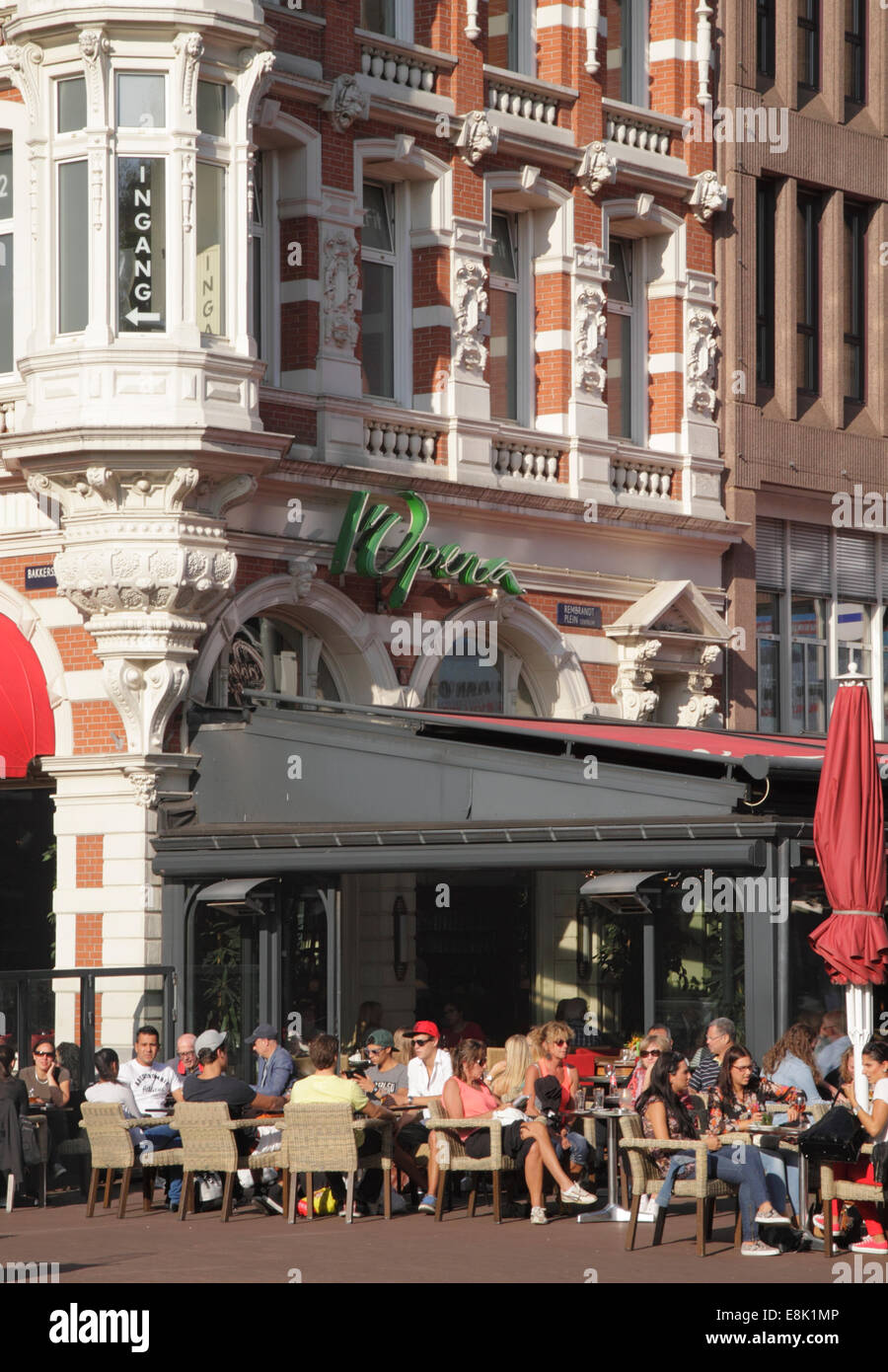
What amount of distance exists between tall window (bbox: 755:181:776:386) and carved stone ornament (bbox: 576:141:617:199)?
294cm

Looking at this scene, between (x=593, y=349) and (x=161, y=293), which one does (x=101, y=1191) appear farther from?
(x=593, y=349)

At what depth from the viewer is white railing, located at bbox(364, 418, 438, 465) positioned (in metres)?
24.0

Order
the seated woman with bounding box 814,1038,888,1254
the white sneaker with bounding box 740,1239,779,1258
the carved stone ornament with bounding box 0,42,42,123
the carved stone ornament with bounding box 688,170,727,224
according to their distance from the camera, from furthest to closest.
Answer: the carved stone ornament with bounding box 688,170,727,224, the carved stone ornament with bounding box 0,42,42,123, the white sneaker with bounding box 740,1239,779,1258, the seated woman with bounding box 814,1038,888,1254

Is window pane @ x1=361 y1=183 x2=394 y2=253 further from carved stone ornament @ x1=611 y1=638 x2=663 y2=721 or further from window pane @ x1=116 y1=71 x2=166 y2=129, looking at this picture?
carved stone ornament @ x1=611 y1=638 x2=663 y2=721

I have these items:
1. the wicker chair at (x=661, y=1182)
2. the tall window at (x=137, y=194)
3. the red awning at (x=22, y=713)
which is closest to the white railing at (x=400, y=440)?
the tall window at (x=137, y=194)

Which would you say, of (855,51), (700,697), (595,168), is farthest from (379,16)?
(700,697)

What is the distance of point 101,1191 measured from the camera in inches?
755

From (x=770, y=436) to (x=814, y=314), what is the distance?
188 centimetres

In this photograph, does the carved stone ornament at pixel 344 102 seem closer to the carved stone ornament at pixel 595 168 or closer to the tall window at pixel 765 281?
the carved stone ornament at pixel 595 168

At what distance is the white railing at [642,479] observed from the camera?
26.8 m

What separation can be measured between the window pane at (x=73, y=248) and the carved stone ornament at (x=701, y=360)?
28.1 feet

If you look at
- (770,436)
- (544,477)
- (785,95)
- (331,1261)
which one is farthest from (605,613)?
(331,1261)

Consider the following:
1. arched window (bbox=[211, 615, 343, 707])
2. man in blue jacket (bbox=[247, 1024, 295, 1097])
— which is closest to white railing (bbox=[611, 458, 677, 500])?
arched window (bbox=[211, 615, 343, 707])

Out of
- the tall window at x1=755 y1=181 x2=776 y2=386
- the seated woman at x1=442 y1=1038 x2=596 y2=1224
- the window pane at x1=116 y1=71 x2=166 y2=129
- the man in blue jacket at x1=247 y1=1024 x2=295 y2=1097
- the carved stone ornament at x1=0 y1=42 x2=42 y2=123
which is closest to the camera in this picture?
the seated woman at x1=442 y1=1038 x2=596 y2=1224
